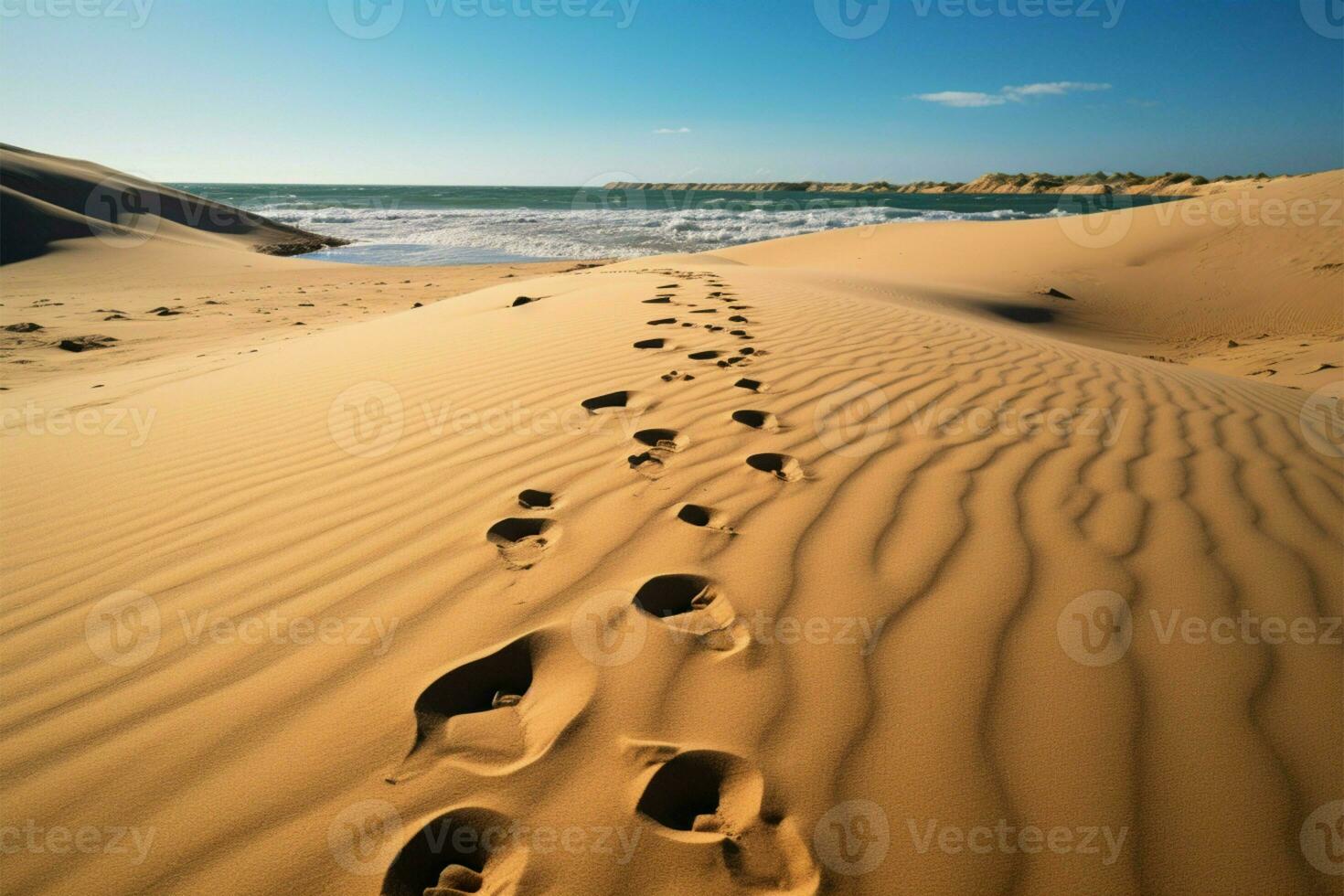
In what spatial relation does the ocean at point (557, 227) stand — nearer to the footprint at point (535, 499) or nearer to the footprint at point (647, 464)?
the footprint at point (647, 464)

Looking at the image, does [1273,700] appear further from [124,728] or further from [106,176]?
[106,176]

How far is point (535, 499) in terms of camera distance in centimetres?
234

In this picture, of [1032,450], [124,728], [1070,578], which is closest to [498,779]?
[124,728]

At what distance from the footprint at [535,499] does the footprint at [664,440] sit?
1.90 feet

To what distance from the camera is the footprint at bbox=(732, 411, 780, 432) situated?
2.94m

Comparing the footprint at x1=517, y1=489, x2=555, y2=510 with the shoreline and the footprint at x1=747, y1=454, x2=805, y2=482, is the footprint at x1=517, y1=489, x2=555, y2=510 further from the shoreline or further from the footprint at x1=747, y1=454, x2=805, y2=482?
the shoreline

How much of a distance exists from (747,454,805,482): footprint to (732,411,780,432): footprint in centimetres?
33

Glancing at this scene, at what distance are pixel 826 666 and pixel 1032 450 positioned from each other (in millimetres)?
1704

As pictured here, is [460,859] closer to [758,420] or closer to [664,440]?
[664,440]

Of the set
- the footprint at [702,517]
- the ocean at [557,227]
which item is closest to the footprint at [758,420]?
the footprint at [702,517]

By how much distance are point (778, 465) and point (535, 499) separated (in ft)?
3.12

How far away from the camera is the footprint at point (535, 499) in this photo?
2309 mm

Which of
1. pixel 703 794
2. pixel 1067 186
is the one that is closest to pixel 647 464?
pixel 703 794

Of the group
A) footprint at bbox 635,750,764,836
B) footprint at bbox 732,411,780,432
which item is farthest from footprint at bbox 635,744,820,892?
footprint at bbox 732,411,780,432
